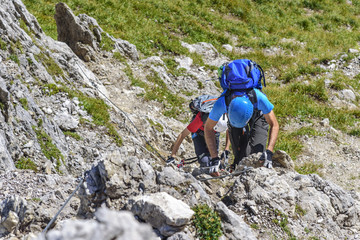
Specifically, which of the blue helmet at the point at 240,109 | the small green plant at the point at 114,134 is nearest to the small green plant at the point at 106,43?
the small green plant at the point at 114,134

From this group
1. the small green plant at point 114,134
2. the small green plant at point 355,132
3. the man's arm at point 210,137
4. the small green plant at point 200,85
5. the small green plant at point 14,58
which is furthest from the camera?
the small green plant at point 200,85

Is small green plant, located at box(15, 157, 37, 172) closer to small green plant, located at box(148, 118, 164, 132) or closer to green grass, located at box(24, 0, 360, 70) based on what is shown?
small green plant, located at box(148, 118, 164, 132)

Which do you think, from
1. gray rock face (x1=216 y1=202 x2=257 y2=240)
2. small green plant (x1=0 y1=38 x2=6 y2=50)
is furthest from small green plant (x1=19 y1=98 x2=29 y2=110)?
gray rock face (x1=216 y1=202 x2=257 y2=240)

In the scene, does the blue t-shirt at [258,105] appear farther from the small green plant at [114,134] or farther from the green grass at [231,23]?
the green grass at [231,23]

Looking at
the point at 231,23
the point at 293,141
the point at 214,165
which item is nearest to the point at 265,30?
the point at 231,23

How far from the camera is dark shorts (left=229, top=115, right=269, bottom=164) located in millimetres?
7359

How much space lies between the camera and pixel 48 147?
6.88 meters

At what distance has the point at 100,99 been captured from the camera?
415 inches

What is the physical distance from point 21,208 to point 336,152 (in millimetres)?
10372

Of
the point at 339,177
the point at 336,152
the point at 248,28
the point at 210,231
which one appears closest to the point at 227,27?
the point at 248,28

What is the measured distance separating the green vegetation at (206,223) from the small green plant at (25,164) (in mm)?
3394

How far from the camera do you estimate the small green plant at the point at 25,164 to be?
6016mm

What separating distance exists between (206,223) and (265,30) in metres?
21.7

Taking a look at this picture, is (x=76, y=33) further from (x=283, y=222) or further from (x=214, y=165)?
(x=283, y=222)
